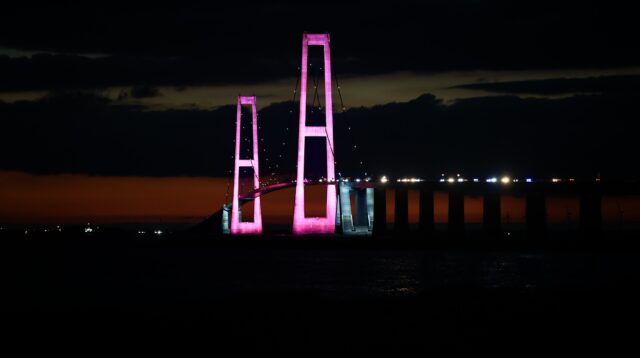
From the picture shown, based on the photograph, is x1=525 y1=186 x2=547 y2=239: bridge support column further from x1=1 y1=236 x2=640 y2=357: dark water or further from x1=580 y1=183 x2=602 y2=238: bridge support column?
x1=1 y1=236 x2=640 y2=357: dark water

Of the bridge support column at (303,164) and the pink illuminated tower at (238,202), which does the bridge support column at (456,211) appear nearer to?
the bridge support column at (303,164)

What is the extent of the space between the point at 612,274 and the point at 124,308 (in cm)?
1980

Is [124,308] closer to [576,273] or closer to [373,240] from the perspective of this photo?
[576,273]

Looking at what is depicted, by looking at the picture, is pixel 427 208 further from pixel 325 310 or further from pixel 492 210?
pixel 325 310

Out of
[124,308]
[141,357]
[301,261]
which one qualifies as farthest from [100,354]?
[301,261]

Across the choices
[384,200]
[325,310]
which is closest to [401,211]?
[384,200]

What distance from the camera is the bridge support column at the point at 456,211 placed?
6397 cm

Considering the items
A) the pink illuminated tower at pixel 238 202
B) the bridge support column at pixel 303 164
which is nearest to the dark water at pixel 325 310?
the bridge support column at pixel 303 164

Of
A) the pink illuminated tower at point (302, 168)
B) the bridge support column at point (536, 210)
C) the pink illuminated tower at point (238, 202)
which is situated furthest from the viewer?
the pink illuminated tower at point (238, 202)

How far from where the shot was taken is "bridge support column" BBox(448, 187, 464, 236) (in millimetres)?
63969

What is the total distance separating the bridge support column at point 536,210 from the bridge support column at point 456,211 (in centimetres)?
345

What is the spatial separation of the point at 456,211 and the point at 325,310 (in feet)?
125

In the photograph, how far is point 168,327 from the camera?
77.2 ft

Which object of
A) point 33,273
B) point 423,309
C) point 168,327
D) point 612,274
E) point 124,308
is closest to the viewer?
point 168,327
